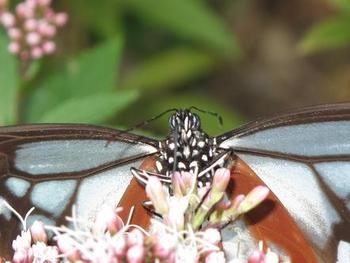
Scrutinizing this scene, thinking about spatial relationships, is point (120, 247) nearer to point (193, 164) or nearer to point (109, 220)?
point (109, 220)

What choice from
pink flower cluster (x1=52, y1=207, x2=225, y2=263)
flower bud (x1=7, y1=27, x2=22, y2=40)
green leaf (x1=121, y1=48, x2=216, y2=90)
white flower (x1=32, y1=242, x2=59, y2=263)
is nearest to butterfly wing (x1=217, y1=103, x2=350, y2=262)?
pink flower cluster (x1=52, y1=207, x2=225, y2=263)

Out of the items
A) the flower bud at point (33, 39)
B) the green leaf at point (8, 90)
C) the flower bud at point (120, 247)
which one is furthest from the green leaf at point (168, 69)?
the flower bud at point (120, 247)

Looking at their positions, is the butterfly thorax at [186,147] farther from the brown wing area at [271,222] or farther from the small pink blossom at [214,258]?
the small pink blossom at [214,258]

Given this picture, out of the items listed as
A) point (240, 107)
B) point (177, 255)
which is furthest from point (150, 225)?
point (240, 107)

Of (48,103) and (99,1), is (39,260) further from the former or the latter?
(99,1)

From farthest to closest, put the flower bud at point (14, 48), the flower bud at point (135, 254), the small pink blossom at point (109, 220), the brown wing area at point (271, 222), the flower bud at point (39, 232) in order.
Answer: the flower bud at point (14, 48) < the brown wing area at point (271, 222) < the flower bud at point (39, 232) < the small pink blossom at point (109, 220) < the flower bud at point (135, 254)

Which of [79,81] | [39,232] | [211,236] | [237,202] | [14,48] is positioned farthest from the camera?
[79,81]

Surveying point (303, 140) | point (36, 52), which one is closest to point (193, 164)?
point (303, 140)

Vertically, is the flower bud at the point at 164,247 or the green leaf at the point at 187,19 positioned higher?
the green leaf at the point at 187,19
